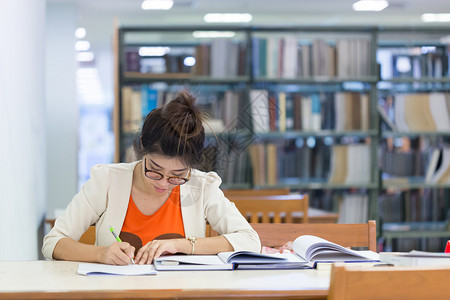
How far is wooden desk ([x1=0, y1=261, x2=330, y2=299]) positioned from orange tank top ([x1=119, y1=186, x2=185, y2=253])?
38cm

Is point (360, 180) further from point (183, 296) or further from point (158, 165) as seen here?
point (183, 296)

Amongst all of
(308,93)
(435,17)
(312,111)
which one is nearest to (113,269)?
(312,111)

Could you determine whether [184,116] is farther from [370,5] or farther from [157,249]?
[370,5]

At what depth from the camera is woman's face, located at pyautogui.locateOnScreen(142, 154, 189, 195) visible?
1.75 meters

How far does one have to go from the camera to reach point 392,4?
5102mm

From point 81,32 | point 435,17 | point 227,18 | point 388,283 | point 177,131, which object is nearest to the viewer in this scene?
point 388,283

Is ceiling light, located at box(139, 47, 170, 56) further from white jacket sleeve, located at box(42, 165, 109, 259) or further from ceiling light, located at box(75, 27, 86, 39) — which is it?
white jacket sleeve, located at box(42, 165, 109, 259)

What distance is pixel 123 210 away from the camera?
1.85 metres

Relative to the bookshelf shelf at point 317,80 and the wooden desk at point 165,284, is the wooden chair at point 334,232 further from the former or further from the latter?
the bookshelf shelf at point 317,80

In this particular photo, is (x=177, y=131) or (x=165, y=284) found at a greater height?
(x=177, y=131)

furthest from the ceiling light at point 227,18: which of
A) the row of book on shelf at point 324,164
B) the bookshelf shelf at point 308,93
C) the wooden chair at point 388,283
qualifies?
the wooden chair at point 388,283

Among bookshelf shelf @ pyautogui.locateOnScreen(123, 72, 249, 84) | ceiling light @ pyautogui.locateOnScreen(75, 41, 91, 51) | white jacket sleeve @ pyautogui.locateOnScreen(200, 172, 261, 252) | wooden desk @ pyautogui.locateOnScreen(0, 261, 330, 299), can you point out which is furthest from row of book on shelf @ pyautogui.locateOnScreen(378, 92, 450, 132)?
ceiling light @ pyautogui.locateOnScreen(75, 41, 91, 51)

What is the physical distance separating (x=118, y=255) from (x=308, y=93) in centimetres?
335

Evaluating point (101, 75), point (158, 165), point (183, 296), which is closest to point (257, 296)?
point (183, 296)
